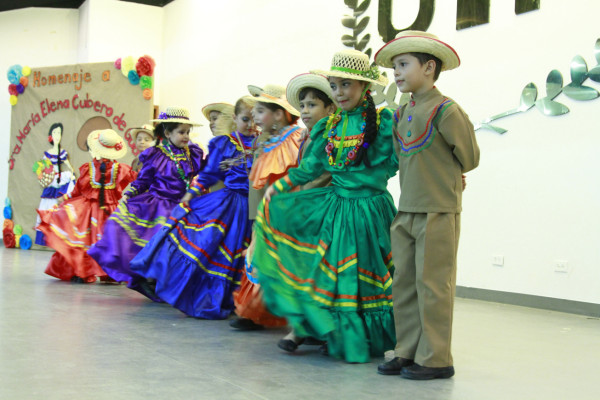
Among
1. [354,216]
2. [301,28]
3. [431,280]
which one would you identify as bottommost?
[431,280]

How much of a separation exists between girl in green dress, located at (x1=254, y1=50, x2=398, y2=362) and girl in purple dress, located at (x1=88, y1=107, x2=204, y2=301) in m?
2.29

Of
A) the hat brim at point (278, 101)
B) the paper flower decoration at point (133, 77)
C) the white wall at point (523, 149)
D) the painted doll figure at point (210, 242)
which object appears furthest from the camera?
the paper flower decoration at point (133, 77)

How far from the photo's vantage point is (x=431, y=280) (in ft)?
9.83

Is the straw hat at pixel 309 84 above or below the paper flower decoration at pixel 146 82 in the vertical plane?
below

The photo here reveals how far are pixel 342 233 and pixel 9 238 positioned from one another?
29.3 ft

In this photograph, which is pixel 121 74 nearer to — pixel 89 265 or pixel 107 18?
pixel 107 18

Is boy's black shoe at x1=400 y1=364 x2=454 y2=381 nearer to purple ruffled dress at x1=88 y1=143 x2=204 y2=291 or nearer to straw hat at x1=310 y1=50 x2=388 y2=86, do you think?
straw hat at x1=310 y1=50 x2=388 y2=86

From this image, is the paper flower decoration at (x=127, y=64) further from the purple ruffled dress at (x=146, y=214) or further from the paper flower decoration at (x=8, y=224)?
the purple ruffled dress at (x=146, y=214)

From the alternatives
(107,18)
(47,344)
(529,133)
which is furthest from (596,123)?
(107,18)

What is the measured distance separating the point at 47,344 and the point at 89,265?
10.8 feet

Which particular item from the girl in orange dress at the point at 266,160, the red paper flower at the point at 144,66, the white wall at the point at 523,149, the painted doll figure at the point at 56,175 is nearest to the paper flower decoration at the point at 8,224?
the painted doll figure at the point at 56,175

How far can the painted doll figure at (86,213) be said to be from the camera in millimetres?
6734

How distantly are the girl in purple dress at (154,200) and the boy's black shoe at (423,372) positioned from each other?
3.13 metres

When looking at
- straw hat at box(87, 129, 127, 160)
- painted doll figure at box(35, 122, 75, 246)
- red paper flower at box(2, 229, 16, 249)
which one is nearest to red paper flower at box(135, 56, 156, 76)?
painted doll figure at box(35, 122, 75, 246)
